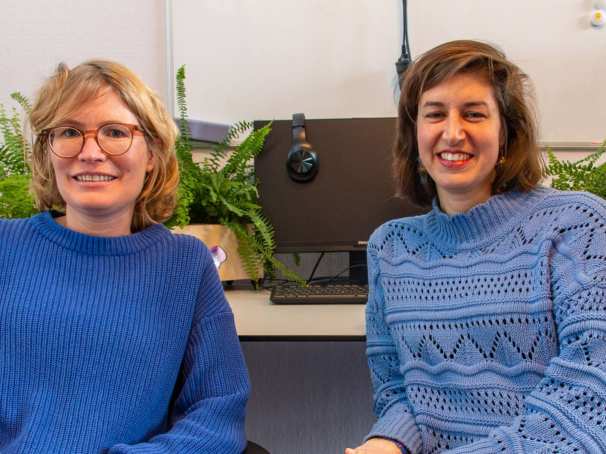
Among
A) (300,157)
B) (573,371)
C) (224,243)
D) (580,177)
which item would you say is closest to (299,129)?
(300,157)

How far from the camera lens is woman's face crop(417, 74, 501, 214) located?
111 cm

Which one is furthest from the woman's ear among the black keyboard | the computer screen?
the computer screen

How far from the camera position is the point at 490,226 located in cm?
114

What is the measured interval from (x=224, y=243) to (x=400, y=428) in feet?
2.91

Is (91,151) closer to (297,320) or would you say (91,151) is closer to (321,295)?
(297,320)

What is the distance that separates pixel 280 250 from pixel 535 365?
95cm

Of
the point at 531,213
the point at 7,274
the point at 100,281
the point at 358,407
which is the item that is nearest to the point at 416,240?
the point at 531,213

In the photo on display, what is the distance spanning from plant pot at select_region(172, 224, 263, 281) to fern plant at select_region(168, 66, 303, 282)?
16mm

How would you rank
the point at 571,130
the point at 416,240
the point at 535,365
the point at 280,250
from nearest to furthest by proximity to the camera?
the point at 535,365 → the point at 416,240 → the point at 280,250 → the point at 571,130

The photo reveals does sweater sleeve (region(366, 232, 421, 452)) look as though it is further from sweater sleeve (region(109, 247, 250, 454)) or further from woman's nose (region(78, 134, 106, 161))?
woman's nose (region(78, 134, 106, 161))

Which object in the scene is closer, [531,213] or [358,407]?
[531,213]

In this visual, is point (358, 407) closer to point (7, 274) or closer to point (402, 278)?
point (402, 278)

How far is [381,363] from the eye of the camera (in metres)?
1.26

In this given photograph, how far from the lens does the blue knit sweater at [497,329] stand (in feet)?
3.12
